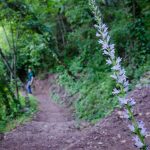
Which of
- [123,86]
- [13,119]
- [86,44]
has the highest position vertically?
[86,44]

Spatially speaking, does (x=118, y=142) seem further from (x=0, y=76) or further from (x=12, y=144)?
(x=0, y=76)

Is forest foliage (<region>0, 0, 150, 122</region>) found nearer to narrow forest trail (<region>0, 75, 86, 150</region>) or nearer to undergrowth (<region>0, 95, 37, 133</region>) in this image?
undergrowth (<region>0, 95, 37, 133</region>)

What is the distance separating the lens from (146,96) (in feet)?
32.4

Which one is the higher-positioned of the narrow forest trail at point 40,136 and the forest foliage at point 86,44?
the forest foliage at point 86,44

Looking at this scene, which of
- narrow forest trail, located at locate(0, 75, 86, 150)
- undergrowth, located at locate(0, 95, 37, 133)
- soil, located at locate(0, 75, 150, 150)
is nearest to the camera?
soil, located at locate(0, 75, 150, 150)

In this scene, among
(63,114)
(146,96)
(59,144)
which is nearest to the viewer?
(59,144)

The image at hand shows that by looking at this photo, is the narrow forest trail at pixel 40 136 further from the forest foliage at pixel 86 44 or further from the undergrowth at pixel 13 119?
the forest foliage at pixel 86 44

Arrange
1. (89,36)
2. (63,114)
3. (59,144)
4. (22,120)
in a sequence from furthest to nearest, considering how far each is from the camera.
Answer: (89,36) → (63,114) → (22,120) → (59,144)

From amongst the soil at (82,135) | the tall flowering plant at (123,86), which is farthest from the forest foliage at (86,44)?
the tall flowering plant at (123,86)

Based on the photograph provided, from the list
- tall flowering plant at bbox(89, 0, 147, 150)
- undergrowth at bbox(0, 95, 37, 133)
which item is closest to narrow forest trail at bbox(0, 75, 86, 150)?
undergrowth at bbox(0, 95, 37, 133)

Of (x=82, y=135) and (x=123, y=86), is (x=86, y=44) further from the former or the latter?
(x=123, y=86)

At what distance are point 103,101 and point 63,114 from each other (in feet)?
12.0

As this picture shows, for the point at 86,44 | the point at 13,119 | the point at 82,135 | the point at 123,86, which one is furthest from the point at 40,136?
the point at 86,44

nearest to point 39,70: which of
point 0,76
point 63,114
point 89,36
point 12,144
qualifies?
point 89,36
